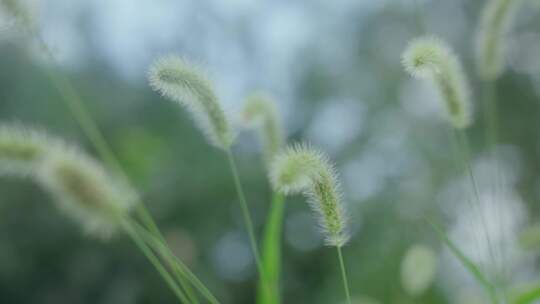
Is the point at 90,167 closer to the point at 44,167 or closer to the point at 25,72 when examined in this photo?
the point at 44,167

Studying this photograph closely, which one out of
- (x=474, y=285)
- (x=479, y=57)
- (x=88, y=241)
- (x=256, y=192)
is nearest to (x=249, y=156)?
(x=256, y=192)

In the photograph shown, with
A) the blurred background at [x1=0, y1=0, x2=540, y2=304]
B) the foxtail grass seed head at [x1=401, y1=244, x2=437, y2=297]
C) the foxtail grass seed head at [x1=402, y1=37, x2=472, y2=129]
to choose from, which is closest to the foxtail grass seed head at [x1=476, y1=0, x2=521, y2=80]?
the foxtail grass seed head at [x1=402, y1=37, x2=472, y2=129]

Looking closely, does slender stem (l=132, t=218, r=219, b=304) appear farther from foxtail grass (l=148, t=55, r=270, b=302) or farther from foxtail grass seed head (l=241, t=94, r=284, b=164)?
foxtail grass seed head (l=241, t=94, r=284, b=164)

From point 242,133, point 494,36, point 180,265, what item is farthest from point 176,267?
point 242,133

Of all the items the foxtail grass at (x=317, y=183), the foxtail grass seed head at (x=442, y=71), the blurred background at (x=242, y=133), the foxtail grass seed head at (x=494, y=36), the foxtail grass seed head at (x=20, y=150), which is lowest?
the foxtail grass at (x=317, y=183)

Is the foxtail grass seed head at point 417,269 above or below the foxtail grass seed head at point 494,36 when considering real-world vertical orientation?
below

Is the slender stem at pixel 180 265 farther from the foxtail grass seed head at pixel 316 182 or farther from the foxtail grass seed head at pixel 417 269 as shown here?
the foxtail grass seed head at pixel 417 269

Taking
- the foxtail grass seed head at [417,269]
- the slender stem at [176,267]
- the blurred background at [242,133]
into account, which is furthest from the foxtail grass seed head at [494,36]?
the blurred background at [242,133]
